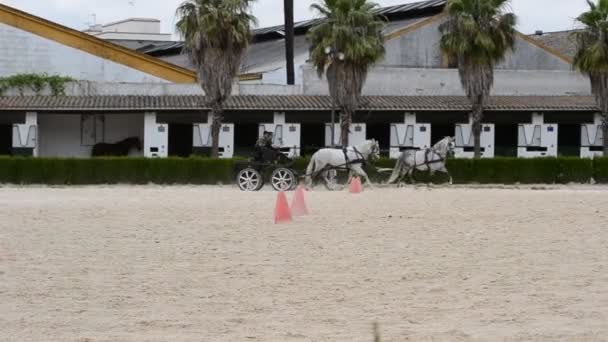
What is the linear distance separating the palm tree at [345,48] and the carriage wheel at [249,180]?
10.7m

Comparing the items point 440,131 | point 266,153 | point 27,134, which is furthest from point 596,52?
point 27,134

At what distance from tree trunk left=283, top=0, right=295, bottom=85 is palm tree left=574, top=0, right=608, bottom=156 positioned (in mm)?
11605

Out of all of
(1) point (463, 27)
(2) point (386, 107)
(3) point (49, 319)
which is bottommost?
(3) point (49, 319)

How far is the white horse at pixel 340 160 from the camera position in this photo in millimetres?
33062

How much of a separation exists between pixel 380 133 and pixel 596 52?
8.69 meters

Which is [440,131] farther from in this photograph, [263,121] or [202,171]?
[202,171]

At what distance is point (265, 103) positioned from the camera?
45125 millimetres

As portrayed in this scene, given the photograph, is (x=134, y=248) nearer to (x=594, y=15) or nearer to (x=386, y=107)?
(x=386, y=107)

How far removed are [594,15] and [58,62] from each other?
21742mm

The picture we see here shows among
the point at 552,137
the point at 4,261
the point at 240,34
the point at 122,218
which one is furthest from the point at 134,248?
the point at 552,137

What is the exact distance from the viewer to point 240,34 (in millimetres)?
43500

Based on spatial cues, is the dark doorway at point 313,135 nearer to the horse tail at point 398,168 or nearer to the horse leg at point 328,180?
the horse tail at point 398,168

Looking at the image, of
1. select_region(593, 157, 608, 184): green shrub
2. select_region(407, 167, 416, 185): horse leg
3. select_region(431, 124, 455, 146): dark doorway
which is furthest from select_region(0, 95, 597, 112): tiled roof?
select_region(407, 167, 416, 185): horse leg

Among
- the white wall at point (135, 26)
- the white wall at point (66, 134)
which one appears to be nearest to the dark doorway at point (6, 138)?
the white wall at point (66, 134)
